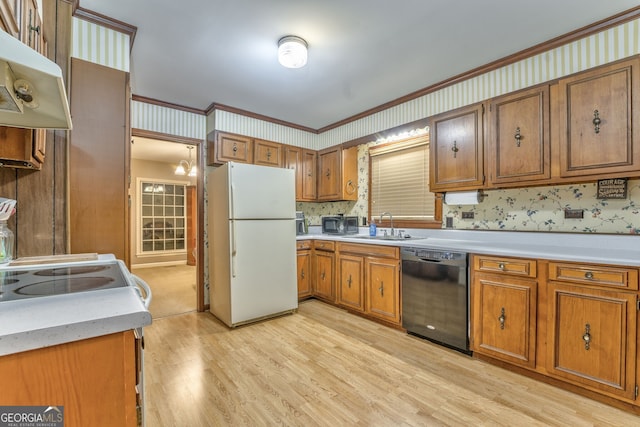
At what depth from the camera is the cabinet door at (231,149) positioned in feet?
11.3

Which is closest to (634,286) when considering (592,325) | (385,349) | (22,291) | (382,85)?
(592,325)

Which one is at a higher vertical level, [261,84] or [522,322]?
[261,84]

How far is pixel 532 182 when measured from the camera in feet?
7.45

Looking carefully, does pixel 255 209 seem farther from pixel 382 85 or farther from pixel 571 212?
pixel 571 212

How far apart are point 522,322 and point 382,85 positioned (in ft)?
7.91

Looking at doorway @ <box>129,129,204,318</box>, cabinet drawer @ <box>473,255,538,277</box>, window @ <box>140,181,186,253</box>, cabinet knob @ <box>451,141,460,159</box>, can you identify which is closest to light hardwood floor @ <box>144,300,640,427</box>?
cabinet drawer @ <box>473,255,538,277</box>

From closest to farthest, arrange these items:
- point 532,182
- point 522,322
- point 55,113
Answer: point 55,113 < point 522,322 < point 532,182

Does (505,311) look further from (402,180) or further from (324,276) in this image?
(324,276)

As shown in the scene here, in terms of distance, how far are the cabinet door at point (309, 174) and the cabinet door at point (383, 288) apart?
1.56 meters

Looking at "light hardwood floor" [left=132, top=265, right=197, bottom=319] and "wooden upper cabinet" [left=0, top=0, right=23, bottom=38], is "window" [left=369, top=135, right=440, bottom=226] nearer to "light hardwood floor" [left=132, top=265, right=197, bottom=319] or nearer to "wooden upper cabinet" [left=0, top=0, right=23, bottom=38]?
"light hardwood floor" [left=132, top=265, right=197, bottom=319]

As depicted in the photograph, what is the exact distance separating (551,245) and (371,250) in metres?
1.52

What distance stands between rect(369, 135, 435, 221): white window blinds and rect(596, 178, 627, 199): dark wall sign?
1349mm

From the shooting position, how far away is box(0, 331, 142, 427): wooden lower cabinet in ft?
2.06

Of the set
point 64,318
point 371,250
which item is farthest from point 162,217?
point 64,318
